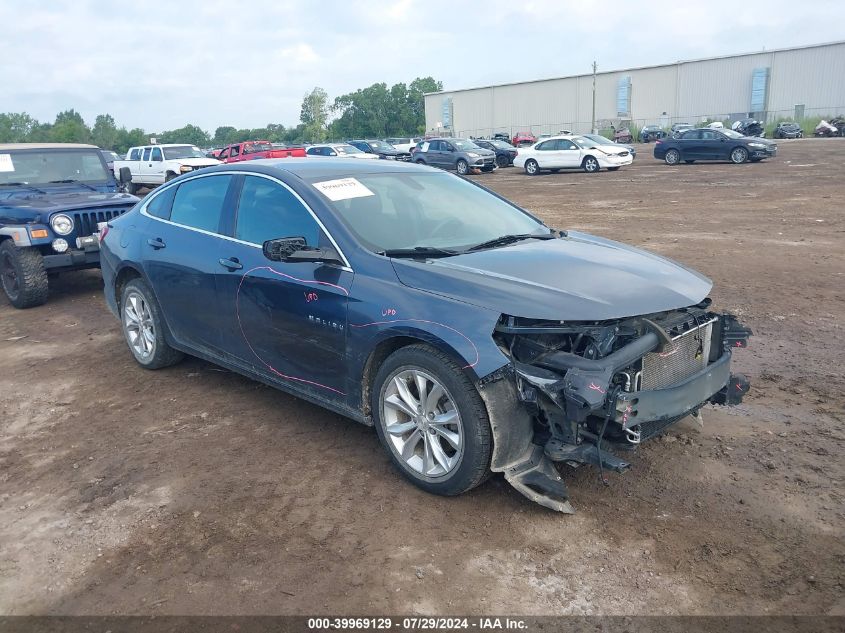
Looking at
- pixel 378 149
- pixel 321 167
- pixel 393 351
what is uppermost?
pixel 321 167

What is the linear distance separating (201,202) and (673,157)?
29.0 m

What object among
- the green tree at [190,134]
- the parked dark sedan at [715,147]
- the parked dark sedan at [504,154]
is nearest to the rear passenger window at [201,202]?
the parked dark sedan at [715,147]

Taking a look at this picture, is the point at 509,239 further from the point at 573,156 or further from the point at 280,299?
the point at 573,156

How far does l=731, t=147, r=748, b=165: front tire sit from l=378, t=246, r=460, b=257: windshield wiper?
2809 cm

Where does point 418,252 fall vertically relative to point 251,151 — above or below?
above

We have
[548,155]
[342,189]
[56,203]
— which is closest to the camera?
[342,189]

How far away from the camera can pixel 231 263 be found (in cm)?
484

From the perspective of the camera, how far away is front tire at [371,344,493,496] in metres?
3.56

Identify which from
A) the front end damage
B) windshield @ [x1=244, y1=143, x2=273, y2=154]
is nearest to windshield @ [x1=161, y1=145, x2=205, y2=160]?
windshield @ [x1=244, y1=143, x2=273, y2=154]

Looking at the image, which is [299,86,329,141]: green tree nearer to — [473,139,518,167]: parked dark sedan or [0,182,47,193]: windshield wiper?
[473,139,518,167]: parked dark sedan

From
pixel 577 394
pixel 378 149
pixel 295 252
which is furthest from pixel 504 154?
pixel 577 394

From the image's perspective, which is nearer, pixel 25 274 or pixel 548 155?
pixel 25 274

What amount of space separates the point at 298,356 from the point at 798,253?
27.3 ft

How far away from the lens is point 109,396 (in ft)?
18.3
